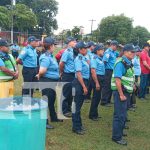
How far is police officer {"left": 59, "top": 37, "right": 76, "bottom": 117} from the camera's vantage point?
7.39 m

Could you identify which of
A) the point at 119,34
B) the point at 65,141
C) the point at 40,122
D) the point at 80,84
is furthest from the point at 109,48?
the point at 119,34

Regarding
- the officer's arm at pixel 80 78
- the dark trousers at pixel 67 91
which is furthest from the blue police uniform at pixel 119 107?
the dark trousers at pixel 67 91

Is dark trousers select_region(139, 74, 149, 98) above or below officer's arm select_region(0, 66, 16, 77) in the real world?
below

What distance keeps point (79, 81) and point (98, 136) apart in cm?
108

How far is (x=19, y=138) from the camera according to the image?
380 cm

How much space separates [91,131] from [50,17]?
214 ft

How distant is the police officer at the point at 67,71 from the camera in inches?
291

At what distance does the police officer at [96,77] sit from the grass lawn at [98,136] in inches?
9.1

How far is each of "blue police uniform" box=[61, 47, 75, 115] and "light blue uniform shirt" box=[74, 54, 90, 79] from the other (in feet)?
3.32

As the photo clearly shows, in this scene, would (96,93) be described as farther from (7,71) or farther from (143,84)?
(143,84)

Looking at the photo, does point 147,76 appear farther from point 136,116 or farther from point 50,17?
point 50,17

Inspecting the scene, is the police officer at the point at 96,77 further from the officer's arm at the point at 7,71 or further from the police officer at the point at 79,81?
the officer's arm at the point at 7,71

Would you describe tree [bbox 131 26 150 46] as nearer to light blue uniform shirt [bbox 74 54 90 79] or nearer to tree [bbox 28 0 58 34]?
tree [bbox 28 0 58 34]

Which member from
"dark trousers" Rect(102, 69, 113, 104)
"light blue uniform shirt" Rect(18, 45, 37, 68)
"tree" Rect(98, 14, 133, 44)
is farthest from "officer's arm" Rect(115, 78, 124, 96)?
"tree" Rect(98, 14, 133, 44)
